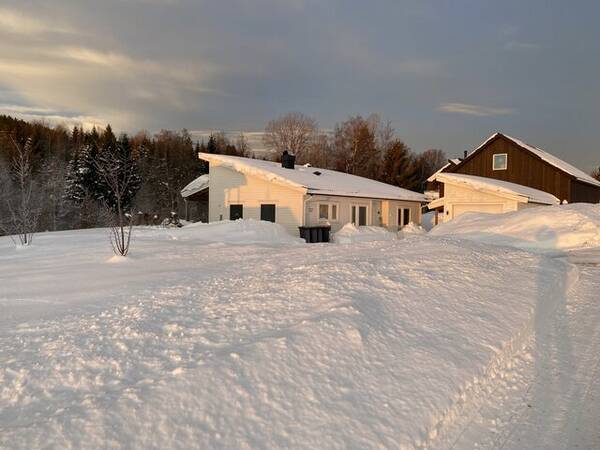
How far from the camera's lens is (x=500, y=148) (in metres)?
30.3

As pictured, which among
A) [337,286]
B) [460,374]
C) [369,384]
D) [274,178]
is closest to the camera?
[369,384]

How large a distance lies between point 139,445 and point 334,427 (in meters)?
1.29

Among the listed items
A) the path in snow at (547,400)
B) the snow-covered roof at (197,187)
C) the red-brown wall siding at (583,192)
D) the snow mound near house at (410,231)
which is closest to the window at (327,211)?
the snow mound near house at (410,231)

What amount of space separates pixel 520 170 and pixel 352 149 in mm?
24933

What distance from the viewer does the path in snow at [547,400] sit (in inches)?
133

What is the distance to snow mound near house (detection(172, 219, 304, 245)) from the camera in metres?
17.7

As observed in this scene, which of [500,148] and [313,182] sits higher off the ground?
[500,148]

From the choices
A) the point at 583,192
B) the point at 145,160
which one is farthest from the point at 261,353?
the point at 145,160

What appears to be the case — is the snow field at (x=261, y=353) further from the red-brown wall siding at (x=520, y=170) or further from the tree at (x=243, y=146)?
the tree at (x=243, y=146)

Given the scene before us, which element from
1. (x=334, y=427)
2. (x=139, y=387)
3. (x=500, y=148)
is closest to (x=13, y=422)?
(x=139, y=387)

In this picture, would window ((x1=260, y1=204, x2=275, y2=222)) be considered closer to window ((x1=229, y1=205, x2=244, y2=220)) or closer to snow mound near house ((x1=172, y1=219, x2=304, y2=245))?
window ((x1=229, y1=205, x2=244, y2=220))


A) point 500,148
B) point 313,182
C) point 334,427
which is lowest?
point 334,427

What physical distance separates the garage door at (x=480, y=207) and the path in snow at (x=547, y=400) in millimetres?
18836

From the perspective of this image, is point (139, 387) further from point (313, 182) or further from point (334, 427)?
point (313, 182)
